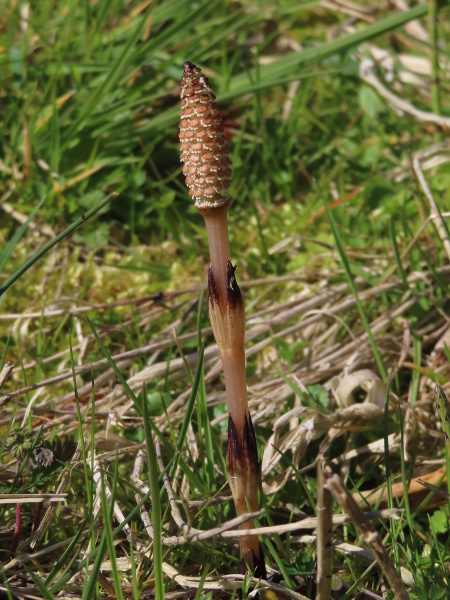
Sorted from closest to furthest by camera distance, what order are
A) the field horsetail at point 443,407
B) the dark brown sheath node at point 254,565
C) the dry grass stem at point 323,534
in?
1. the dry grass stem at point 323,534
2. the field horsetail at point 443,407
3. the dark brown sheath node at point 254,565

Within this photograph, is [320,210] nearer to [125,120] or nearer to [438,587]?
[125,120]

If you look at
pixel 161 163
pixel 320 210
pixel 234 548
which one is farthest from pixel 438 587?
pixel 161 163

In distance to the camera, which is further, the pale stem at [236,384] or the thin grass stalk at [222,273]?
the pale stem at [236,384]

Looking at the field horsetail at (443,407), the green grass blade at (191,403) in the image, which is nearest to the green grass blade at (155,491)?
the green grass blade at (191,403)

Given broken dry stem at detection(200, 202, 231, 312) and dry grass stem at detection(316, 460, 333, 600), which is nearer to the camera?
dry grass stem at detection(316, 460, 333, 600)

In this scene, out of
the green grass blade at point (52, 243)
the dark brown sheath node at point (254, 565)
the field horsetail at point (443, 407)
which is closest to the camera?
the field horsetail at point (443, 407)

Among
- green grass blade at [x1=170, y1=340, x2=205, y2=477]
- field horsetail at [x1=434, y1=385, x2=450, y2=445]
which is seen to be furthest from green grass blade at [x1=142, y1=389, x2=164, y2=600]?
field horsetail at [x1=434, y1=385, x2=450, y2=445]

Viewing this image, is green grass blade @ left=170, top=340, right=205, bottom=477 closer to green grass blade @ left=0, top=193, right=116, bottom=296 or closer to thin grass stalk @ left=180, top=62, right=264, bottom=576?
thin grass stalk @ left=180, top=62, right=264, bottom=576

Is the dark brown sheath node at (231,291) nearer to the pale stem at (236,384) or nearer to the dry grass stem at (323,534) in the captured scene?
the pale stem at (236,384)

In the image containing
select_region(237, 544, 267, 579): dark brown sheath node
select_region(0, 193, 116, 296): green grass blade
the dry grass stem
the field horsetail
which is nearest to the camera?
the dry grass stem
